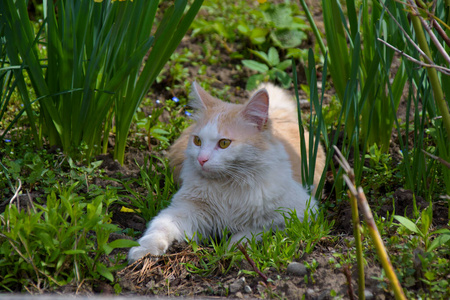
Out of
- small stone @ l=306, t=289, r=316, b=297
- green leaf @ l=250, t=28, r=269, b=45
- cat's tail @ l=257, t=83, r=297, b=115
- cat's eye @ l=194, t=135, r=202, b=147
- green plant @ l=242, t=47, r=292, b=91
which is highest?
green leaf @ l=250, t=28, r=269, b=45

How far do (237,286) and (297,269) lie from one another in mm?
258

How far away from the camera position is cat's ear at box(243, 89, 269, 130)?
2.54 meters

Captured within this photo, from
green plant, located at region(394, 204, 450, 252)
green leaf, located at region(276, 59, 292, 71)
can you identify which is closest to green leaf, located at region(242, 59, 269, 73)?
green leaf, located at region(276, 59, 292, 71)

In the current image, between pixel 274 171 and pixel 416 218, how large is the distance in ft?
2.41

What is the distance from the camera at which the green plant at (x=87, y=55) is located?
259 cm

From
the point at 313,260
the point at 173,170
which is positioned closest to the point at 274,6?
the point at 173,170

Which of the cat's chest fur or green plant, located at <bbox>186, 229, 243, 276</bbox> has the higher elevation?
the cat's chest fur

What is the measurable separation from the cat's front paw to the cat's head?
1.41 ft

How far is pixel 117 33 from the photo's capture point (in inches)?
103

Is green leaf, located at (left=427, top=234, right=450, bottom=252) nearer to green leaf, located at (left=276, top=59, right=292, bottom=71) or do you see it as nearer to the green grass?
the green grass

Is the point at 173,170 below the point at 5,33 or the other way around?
below

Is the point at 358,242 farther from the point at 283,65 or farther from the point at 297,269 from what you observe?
the point at 283,65

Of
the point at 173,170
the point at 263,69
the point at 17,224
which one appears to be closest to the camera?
the point at 17,224

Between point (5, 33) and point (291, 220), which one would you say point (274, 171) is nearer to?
point (291, 220)
